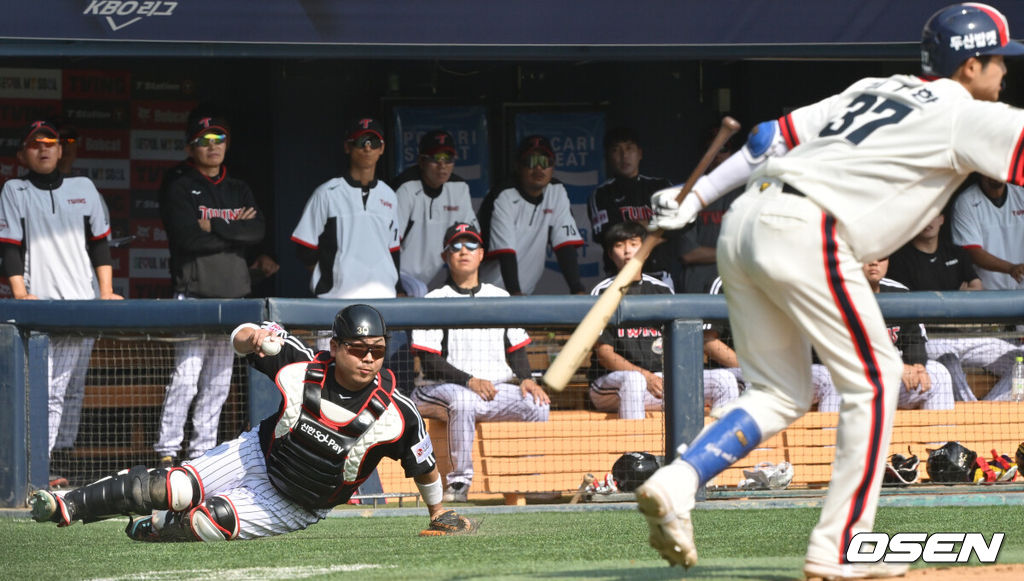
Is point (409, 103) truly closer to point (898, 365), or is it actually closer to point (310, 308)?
point (310, 308)

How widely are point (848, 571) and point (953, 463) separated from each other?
3417 millimetres

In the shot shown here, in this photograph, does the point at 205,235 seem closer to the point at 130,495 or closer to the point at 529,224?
the point at 529,224

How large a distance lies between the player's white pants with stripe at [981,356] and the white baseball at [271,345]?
3.37 m

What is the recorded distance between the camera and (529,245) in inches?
325

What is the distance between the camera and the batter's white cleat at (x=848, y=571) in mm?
3414

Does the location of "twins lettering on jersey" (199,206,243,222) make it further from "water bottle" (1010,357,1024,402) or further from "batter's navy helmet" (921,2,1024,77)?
"batter's navy helmet" (921,2,1024,77)

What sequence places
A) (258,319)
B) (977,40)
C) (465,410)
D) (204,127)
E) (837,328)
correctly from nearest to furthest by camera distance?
(837,328) → (977,40) → (258,319) → (465,410) → (204,127)

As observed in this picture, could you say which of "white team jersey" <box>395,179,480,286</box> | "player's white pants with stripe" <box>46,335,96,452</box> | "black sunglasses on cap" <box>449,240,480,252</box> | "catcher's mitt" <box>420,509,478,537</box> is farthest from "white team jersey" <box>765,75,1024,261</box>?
"white team jersey" <box>395,179,480,286</box>

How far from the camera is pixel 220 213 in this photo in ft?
24.3

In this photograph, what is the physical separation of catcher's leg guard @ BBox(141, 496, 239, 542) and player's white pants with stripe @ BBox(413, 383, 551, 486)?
1.55 m

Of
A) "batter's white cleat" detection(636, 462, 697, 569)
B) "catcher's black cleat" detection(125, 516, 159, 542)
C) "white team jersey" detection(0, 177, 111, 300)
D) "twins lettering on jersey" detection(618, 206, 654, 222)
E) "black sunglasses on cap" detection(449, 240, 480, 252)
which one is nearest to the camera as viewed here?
"batter's white cleat" detection(636, 462, 697, 569)

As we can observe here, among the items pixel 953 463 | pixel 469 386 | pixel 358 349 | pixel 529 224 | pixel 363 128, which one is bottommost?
pixel 953 463

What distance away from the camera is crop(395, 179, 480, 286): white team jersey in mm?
8133

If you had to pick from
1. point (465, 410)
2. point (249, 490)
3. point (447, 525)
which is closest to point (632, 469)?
point (465, 410)
